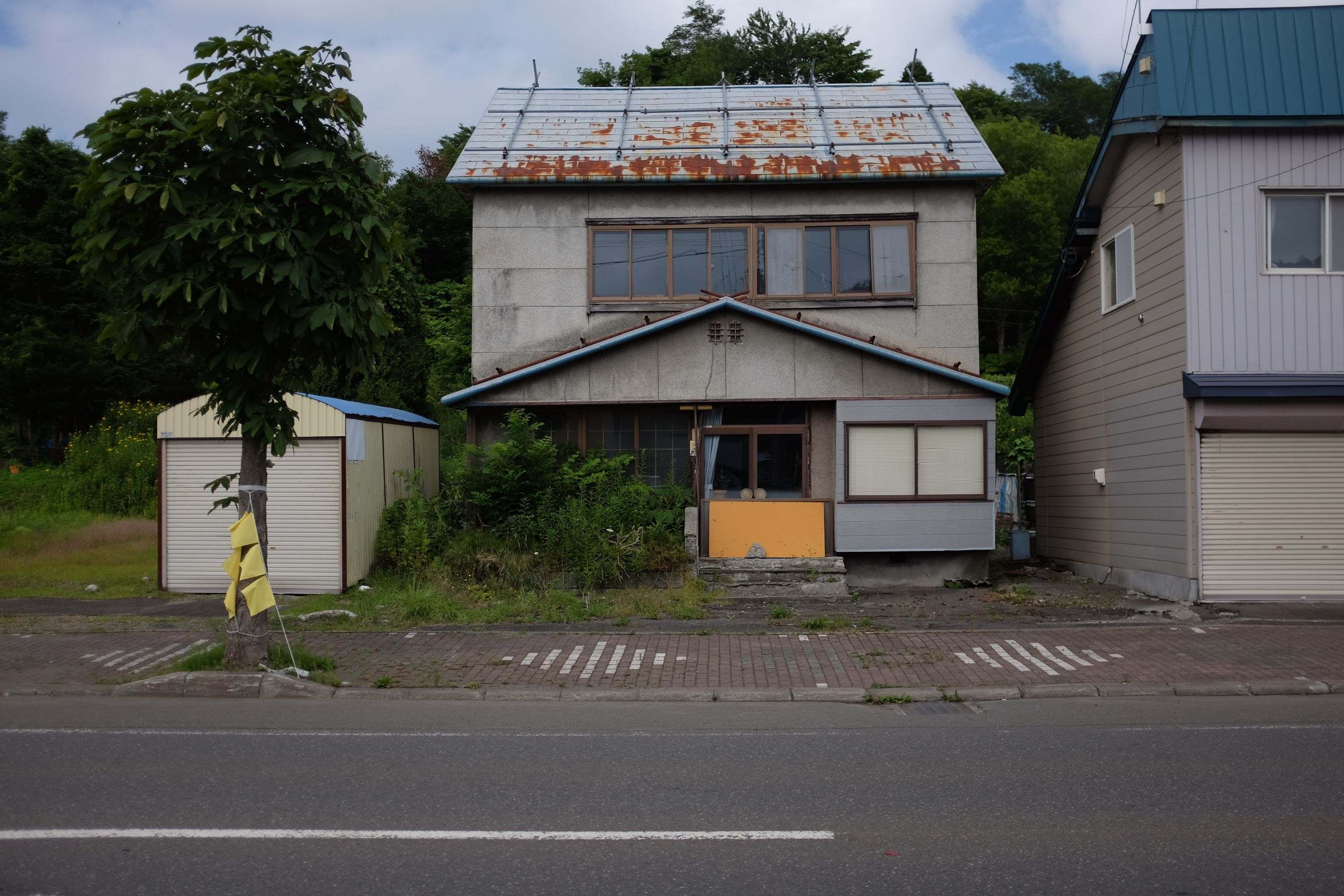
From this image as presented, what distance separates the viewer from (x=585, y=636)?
1233cm

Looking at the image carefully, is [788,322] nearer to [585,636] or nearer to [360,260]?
[585,636]

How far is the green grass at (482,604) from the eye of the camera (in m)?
13.2

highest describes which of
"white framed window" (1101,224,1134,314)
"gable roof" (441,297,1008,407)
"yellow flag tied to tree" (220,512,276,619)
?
"white framed window" (1101,224,1134,314)

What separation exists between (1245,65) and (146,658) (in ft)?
51.0

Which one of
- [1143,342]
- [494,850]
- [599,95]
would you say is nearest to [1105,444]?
[1143,342]

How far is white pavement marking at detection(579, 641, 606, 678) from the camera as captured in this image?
34.4 ft

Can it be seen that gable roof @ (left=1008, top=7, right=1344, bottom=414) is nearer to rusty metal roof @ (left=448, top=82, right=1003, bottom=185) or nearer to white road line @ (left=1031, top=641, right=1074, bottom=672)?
rusty metal roof @ (left=448, top=82, right=1003, bottom=185)

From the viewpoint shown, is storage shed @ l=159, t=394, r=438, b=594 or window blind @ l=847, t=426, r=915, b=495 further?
window blind @ l=847, t=426, r=915, b=495

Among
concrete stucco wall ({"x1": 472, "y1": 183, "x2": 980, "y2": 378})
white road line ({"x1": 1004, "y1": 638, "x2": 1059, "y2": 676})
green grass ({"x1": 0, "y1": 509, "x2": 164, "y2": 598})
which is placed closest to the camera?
white road line ({"x1": 1004, "y1": 638, "x2": 1059, "y2": 676})

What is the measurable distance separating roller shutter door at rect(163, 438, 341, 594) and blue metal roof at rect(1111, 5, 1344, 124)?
12831mm

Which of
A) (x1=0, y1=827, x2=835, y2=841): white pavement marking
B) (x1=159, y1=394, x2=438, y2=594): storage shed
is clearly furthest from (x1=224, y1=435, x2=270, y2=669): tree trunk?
(x1=159, y1=394, x2=438, y2=594): storage shed

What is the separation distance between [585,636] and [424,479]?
8.75 m

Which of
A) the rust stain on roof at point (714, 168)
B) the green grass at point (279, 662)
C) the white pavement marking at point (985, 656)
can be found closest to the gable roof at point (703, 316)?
the rust stain on roof at point (714, 168)

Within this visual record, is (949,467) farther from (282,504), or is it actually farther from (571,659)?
(282,504)
